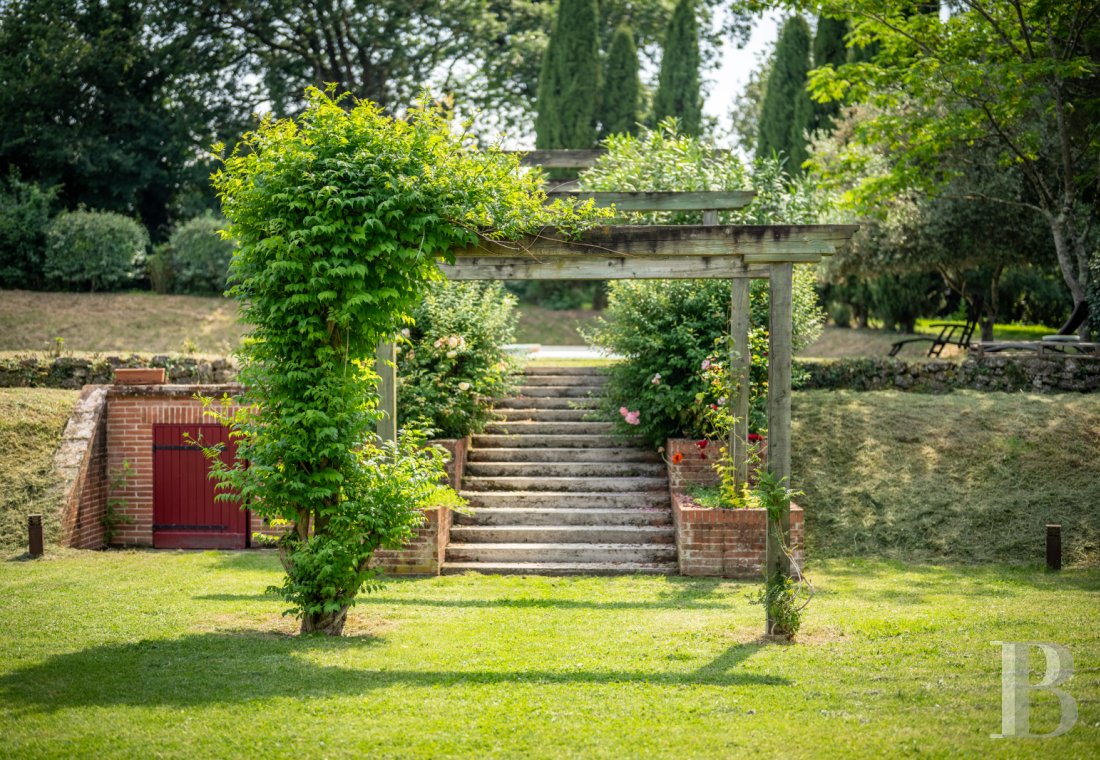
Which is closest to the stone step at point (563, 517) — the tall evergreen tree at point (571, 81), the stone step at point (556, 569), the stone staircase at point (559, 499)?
the stone staircase at point (559, 499)

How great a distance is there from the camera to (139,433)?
1240 cm

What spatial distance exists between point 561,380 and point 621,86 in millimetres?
16929

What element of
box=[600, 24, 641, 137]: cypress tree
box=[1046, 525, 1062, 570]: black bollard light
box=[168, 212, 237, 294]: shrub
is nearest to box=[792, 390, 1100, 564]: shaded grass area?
box=[1046, 525, 1062, 570]: black bollard light

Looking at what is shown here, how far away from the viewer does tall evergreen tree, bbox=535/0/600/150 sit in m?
28.0

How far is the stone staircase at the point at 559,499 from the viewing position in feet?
34.4

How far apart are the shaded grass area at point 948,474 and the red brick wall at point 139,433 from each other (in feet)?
24.2

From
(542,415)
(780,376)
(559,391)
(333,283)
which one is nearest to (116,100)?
(559,391)

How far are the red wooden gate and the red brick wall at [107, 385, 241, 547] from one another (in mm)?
97

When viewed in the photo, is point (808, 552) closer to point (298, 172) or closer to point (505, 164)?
point (505, 164)

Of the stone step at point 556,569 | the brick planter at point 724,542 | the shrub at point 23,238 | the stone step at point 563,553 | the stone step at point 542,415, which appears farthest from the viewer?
the shrub at point 23,238

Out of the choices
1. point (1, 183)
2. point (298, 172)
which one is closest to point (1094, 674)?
point (298, 172)

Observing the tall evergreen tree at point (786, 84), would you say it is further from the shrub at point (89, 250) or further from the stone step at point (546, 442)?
the stone step at point (546, 442)

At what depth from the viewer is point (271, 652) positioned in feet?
22.7

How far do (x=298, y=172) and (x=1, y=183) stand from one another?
20893 mm
